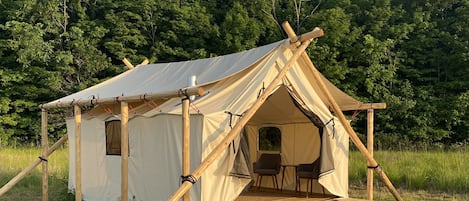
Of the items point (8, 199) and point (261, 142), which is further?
point (261, 142)

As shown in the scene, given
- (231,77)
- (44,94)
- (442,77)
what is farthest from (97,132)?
(442,77)

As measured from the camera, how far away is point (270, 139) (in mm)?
10523

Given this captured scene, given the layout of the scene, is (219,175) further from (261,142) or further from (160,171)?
(261,142)

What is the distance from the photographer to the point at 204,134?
21.0ft

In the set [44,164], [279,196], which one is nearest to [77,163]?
[44,164]

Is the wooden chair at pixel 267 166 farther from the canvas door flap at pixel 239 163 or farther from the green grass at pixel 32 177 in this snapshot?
the green grass at pixel 32 177

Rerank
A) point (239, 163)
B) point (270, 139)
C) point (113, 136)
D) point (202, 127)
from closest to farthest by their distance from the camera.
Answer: point (202, 127), point (239, 163), point (113, 136), point (270, 139)

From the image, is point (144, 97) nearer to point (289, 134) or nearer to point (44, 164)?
point (44, 164)

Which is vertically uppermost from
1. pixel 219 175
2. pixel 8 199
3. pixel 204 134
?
pixel 204 134

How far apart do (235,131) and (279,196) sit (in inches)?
116

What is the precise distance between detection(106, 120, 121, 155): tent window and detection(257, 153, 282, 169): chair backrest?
2.95 meters

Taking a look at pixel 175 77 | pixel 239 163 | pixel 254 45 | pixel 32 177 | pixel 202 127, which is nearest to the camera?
pixel 202 127

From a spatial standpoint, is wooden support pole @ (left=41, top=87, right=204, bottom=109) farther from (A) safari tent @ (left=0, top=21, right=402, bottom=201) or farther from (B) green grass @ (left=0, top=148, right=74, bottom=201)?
(B) green grass @ (left=0, top=148, right=74, bottom=201)

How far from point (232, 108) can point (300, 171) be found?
2.79m
